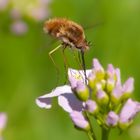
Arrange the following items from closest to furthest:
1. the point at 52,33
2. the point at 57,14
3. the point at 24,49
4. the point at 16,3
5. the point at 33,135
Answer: the point at 52,33, the point at 33,135, the point at 16,3, the point at 24,49, the point at 57,14

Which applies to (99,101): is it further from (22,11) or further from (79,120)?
(22,11)

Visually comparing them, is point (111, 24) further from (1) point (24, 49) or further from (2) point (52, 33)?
(2) point (52, 33)

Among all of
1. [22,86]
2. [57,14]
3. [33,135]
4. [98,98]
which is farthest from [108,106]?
[57,14]

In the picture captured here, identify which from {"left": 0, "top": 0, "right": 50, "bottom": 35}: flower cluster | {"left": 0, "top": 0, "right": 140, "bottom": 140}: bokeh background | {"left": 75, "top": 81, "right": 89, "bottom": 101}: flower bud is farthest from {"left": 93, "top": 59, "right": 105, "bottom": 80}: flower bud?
{"left": 0, "top": 0, "right": 50, "bottom": 35}: flower cluster

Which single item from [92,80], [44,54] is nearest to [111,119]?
[92,80]

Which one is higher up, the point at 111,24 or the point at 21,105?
the point at 111,24

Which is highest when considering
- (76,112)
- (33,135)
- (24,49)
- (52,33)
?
(24,49)

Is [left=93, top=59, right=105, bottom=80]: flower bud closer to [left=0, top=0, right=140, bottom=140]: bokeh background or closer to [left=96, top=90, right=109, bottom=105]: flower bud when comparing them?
[left=96, top=90, right=109, bottom=105]: flower bud

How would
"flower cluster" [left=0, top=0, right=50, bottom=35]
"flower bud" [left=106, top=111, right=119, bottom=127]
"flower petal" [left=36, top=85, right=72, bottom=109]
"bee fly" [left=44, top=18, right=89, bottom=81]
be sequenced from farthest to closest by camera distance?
1. "flower cluster" [left=0, top=0, right=50, bottom=35]
2. "bee fly" [left=44, top=18, right=89, bottom=81]
3. "flower petal" [left=36, top=85, right=72, bottom=109]
4. "flower bud" [left=106, top=111, right=119, bottom=127]

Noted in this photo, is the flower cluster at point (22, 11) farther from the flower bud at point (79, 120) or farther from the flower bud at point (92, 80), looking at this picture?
the flower bud at point (79, 120)
